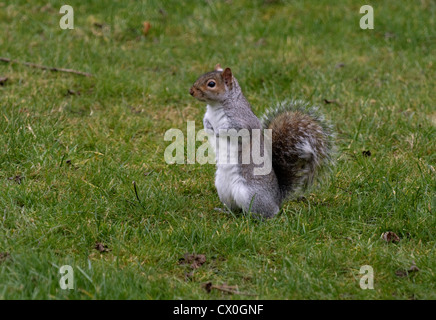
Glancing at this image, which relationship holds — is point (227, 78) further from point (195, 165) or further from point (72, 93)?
point (72, 93)

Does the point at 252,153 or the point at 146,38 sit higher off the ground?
the point at 146,38

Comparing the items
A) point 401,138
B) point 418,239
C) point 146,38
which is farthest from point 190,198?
point 146,38

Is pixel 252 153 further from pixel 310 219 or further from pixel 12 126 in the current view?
pixel 12 126

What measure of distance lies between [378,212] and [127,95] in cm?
196

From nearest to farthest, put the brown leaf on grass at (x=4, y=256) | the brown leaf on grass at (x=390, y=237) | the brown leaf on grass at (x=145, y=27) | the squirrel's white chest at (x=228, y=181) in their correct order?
the brown leaf on grass at (x=4, y=256)
the brown leaf on grass at (x=390, y=237)
the squirrel's white chest at (x=228, y=181)
the brown leaf on grass at (x=145, y=27)

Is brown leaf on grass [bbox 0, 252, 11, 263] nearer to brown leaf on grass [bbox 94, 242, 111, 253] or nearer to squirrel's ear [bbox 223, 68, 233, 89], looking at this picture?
brown leaf on grass [bbox 94, 242, 111, 253]

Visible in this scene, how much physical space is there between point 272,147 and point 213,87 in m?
0.38

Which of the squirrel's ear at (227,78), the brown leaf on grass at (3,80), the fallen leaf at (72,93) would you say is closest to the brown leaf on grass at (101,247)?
the squirrel's ear at (227,78)

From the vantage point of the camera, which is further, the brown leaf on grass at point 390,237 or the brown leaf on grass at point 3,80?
the brown leaf on grass at point 3,80

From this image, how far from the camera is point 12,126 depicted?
11.3 feet

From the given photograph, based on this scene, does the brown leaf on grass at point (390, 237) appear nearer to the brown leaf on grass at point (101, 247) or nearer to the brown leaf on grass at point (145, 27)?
the brown leaf on grass at point (101, 247)

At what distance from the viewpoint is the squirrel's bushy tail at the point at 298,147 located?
2.85 meters

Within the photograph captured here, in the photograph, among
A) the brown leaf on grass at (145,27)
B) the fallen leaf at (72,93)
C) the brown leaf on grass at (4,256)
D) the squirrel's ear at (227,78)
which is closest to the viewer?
the brown leaf on grass at (4,256)

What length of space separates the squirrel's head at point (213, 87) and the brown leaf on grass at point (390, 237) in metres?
Answer: 0.93
